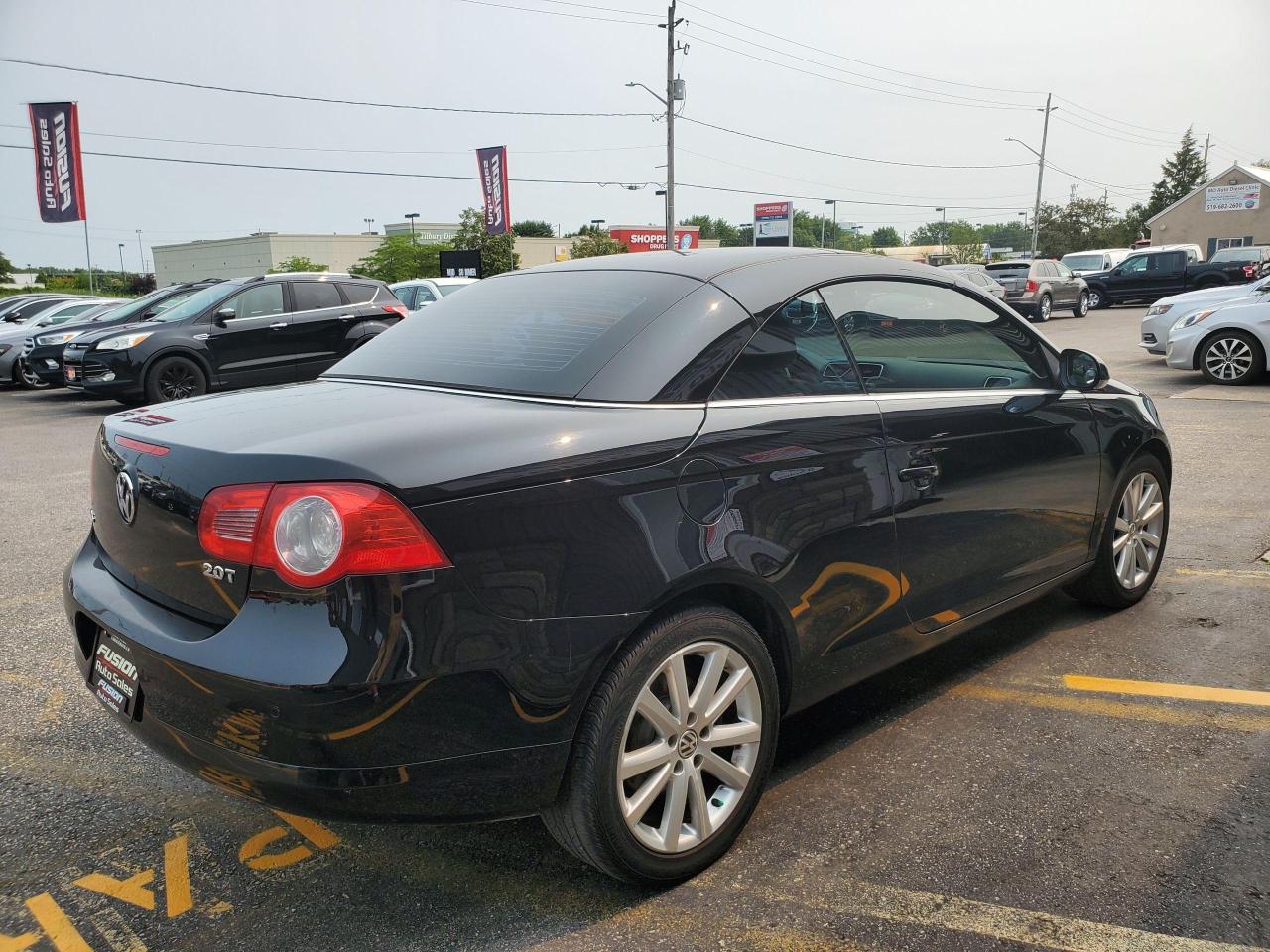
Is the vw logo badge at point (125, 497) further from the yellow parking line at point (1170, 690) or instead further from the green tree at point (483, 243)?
the green tree at point (483, 243)

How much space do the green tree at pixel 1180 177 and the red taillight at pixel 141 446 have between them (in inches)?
3702

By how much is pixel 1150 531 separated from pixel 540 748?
11.3 ft

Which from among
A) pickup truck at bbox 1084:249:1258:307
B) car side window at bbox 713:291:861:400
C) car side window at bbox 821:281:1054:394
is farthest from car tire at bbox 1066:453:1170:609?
pickup truck at bbox 1084:249:1258:307

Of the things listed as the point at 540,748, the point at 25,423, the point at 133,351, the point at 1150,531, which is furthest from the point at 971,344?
the point at 25,423

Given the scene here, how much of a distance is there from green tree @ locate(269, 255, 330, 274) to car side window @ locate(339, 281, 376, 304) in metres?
56.0

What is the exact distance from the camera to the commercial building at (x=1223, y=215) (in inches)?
2192

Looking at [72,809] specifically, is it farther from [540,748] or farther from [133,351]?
[133,351]

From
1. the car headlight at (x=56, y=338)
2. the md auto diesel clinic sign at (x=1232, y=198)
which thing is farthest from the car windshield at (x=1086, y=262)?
the car headlight at (x=56, y=338)

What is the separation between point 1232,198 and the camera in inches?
2233

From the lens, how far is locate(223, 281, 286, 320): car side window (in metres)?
12.6

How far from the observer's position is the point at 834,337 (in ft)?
9.98

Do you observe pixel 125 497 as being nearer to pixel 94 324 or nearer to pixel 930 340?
pixel 930 340

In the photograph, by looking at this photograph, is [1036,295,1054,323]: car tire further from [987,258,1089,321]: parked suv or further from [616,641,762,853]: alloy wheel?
[616,641,762,853]: alloy wheel

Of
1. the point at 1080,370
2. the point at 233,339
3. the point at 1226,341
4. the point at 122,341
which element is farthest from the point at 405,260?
the point at 1080,370
